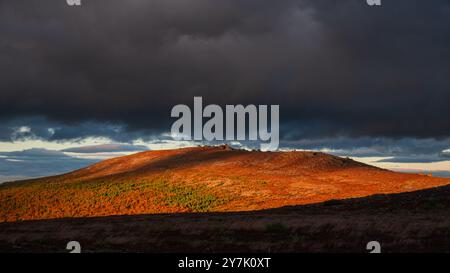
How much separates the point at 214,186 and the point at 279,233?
35.5 meters

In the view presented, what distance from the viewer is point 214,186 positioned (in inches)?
2554

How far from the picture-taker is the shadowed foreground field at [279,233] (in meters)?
25.6

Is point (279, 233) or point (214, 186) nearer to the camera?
point (279, 233)

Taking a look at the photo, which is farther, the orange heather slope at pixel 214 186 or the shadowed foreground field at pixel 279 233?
the orange heather slope at pixel 214 186

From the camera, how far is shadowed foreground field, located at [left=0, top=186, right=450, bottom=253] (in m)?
25.6

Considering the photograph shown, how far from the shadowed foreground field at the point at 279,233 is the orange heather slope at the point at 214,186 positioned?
58.5ft

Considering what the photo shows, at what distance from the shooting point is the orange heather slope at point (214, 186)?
189ft

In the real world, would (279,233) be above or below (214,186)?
Result: below

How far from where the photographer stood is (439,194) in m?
39.4

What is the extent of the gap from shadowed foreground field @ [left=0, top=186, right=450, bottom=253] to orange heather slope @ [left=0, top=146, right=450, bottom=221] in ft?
58.5

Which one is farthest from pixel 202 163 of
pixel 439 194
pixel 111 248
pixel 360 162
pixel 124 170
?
pixel 111 248

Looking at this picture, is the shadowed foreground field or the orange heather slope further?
the orange heather slope
